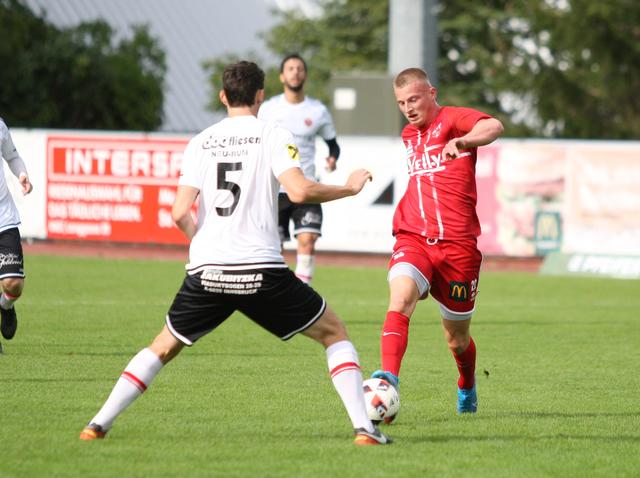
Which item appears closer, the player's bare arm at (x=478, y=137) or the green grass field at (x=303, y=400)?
the green grass field at (x=303, y=400)

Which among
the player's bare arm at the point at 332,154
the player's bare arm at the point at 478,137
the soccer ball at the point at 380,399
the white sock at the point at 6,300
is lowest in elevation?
the white sock at the point at 6,300

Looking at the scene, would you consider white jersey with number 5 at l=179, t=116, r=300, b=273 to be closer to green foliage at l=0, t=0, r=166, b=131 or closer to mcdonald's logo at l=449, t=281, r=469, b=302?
mcdonald's logo at l=449, t=281, r=469, b=302

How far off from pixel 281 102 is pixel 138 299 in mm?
3241

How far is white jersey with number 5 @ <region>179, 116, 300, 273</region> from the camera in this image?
675 centimetres

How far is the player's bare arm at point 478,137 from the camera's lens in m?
7.61

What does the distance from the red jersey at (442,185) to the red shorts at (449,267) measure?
0.25 ft

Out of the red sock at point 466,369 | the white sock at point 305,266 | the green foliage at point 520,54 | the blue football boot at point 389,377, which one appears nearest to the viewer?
the blue football boot at point 389,377

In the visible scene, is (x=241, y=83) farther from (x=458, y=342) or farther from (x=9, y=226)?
(x=9, y=226)

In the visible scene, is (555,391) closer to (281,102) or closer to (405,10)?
(281,102)

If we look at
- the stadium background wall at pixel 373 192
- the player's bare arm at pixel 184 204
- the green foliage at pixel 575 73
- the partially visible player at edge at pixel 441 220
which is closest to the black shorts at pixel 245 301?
the player's bare arm at pixel 184 204

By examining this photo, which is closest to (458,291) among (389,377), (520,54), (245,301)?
(389,377)

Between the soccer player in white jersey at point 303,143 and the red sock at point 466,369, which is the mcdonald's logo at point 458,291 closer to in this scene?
the red sock at point 466,369

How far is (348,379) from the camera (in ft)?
22.5

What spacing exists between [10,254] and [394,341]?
4.30 metres
